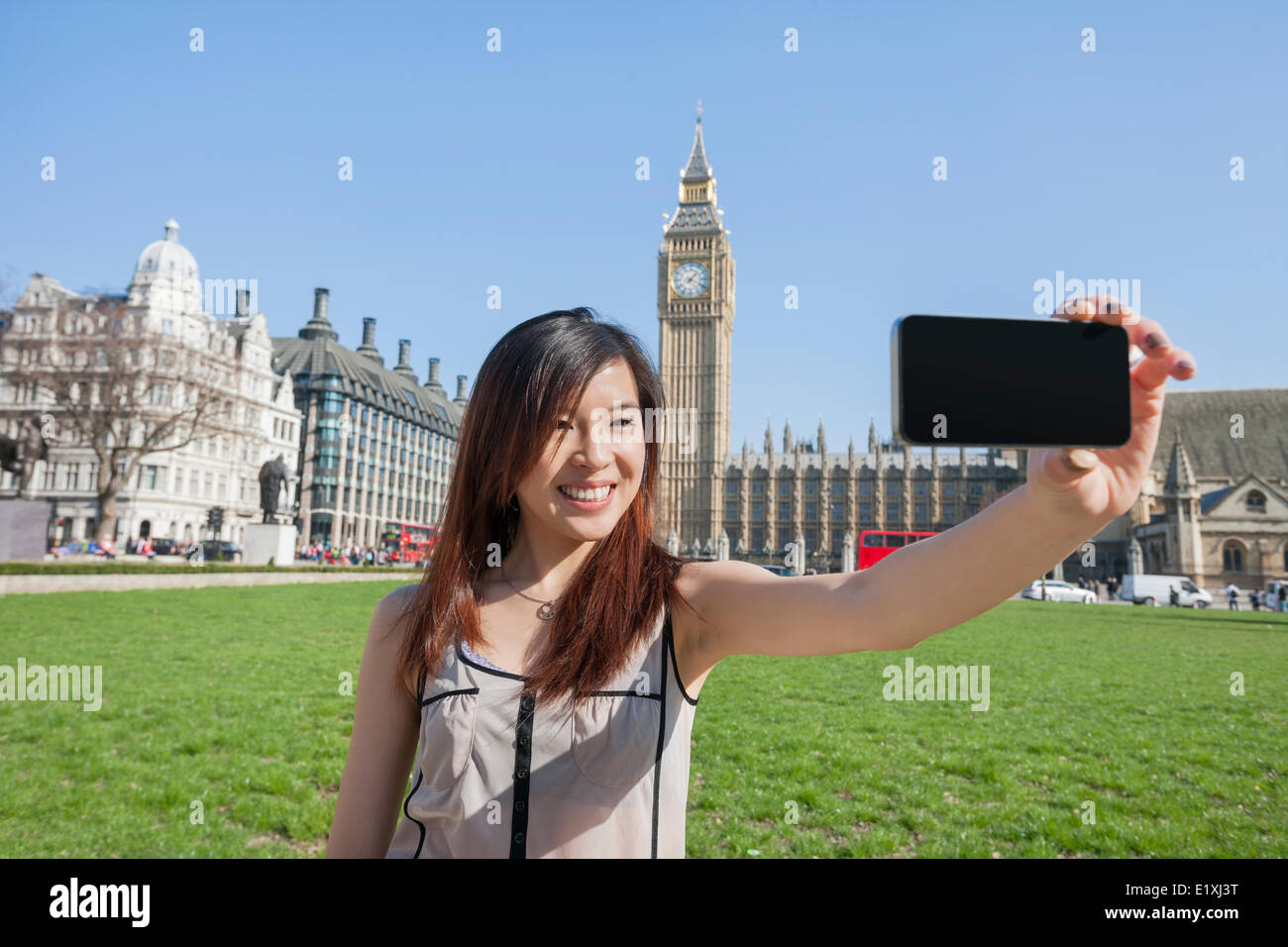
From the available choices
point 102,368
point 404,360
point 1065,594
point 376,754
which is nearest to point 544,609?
point 376,754

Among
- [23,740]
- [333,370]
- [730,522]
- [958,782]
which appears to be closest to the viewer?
[958,782]

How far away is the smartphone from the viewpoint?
2.71 feet

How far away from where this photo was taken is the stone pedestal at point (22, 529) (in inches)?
744

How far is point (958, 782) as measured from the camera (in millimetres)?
5215

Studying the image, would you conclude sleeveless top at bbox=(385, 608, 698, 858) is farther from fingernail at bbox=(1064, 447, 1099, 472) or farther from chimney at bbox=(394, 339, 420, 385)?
chimney at bbox=(394, 339, 420, 385)

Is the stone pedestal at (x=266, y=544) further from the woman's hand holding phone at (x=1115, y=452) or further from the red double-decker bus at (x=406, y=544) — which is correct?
the woman's hand holding phone at (x=1115, y=452)

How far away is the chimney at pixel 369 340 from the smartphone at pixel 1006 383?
80.0 metres

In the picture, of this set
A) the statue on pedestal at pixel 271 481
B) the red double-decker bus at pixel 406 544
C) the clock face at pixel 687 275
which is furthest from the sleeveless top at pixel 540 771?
the clock face at pixel 687 275

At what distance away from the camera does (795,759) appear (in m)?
5.64

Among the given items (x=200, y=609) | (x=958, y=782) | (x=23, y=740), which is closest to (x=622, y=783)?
(x=958, y=782)

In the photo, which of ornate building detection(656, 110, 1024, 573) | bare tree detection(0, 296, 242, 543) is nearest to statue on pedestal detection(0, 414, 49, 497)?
bare tree detection(0, 296, 242, 543)

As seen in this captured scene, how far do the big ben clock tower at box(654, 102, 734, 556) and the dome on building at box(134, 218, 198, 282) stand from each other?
39.2 meters

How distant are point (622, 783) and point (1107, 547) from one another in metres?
62.9
